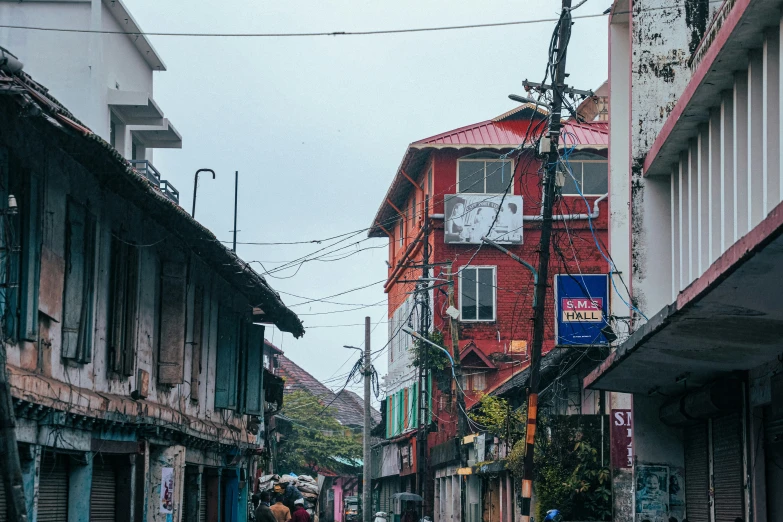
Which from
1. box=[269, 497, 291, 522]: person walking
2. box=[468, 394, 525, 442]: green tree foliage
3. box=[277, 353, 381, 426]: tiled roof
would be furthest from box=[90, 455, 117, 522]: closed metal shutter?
box=[277, 353, 381, 426]: tiled roof

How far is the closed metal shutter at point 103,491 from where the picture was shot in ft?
48.4

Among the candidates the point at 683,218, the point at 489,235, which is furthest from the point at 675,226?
the point at 489,235

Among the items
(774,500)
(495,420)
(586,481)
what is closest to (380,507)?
(495,420)

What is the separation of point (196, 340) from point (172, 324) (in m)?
1.76

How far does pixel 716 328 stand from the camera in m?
10.0

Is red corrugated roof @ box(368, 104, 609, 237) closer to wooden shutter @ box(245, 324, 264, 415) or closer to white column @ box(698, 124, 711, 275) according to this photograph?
wooden shutter @ box(245, 324, 264, 415)

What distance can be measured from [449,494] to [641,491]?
24.9 metres

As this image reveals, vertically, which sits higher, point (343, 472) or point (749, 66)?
point (749, 66)

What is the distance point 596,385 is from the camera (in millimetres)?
15281

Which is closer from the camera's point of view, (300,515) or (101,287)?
(101,287)

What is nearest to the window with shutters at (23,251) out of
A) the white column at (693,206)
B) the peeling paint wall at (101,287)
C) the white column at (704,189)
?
the peeling paint wall at (101,287)

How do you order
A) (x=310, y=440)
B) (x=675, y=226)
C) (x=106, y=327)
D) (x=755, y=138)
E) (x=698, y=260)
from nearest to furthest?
(x=755, y=138)
(x=698, y=260)
(x=675, y=226)
(x=106, y=327)
(x=310, y=440)

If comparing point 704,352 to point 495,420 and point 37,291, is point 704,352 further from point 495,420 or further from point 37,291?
point 495,420

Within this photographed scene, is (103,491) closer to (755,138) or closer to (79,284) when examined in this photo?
(79,284)
